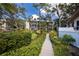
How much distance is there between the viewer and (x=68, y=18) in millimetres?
6102

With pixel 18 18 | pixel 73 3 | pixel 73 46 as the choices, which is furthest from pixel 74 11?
pixel 18 18

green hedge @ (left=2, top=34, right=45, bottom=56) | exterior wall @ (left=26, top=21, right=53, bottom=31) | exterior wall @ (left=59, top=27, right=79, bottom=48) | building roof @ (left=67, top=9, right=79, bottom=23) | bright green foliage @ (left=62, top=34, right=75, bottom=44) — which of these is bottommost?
green hedge @ (left=2, top=34, right=45, bottom=56)

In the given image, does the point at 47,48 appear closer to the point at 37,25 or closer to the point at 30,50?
the point at 30,50

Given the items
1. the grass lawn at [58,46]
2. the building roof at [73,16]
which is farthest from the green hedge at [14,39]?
the building roof at [73,16]

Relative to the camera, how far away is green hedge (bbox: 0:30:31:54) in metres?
6.06

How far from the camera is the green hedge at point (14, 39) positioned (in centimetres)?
606

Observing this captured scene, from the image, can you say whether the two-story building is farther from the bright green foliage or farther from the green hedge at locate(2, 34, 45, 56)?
the bright green foliage

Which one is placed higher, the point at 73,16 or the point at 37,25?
the point at 73,16

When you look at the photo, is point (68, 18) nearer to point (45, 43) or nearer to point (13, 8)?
point (45, 43)

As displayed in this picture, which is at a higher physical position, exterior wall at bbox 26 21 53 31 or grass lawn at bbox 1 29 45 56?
exterior wall at bbox 26 21 53 31

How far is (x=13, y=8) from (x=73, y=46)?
4.59 feet

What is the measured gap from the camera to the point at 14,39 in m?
6.13

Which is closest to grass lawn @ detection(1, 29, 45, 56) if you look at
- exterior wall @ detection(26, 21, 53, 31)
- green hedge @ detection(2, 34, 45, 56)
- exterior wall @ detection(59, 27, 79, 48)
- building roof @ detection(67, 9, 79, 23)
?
green hedge @ detection(2, 34, 45, 56)

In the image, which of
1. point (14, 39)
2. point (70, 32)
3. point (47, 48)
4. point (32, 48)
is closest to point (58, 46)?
point (47, 48)
